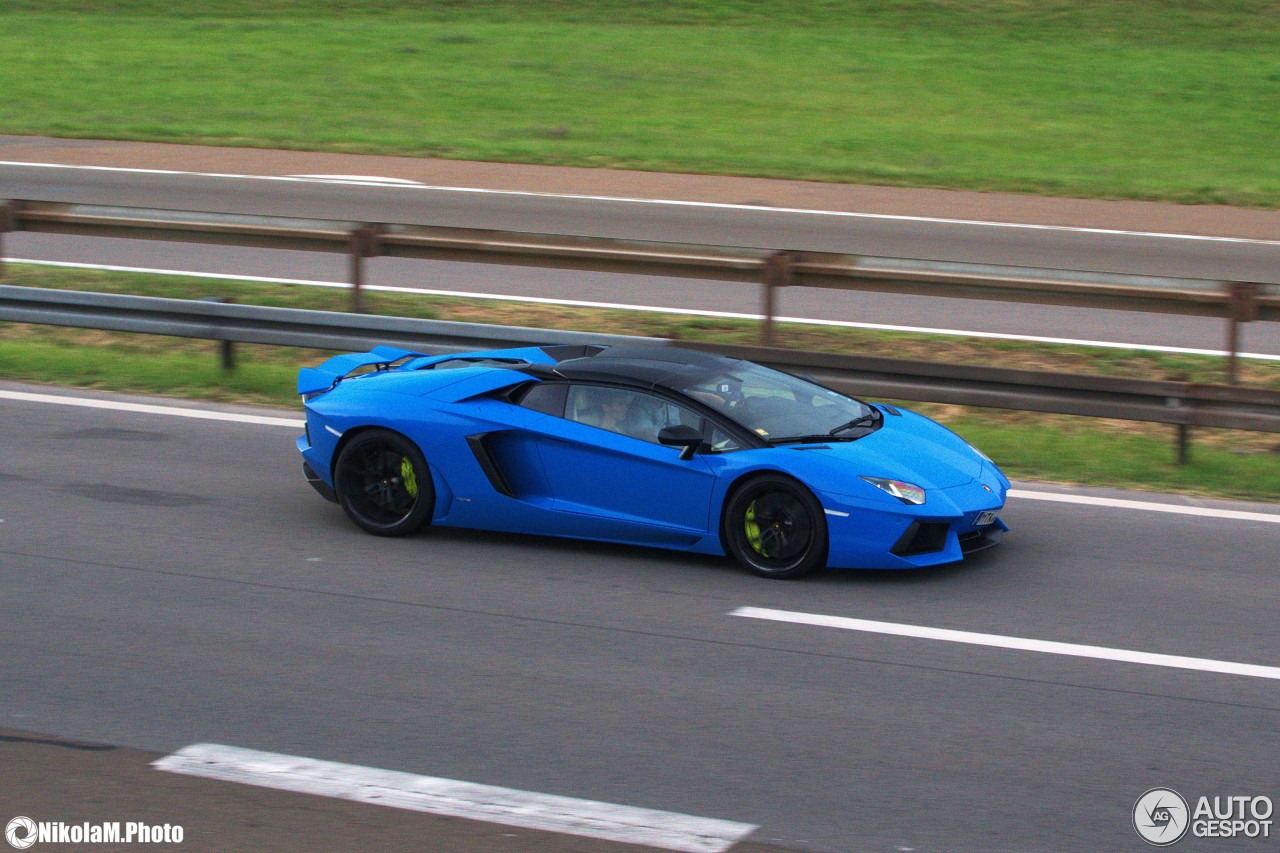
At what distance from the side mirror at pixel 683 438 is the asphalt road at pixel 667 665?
0.66m

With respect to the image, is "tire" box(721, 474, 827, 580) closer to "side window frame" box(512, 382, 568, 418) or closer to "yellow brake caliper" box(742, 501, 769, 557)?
"yellow brake caliper" box(742, 501, 769, 557)

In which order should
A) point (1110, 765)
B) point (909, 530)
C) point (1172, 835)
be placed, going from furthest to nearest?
1. point (909, 530)
2. point (1110, 765)
3. point (1172, 835)

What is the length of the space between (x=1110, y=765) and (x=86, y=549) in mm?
5496

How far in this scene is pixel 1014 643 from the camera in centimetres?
723

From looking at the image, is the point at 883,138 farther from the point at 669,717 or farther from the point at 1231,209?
the point at 669,717

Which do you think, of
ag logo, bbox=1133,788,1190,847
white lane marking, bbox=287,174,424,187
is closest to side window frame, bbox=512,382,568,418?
ag logo, bbox=1133,788,1190,847

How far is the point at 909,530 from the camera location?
7801 mm

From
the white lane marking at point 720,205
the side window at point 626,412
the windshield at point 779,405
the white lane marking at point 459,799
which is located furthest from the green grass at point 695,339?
the white lane marking at point 720,205

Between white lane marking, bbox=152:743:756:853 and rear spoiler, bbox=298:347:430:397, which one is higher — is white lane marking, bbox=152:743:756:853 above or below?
below

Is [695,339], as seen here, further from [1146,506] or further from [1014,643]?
[1014,643]

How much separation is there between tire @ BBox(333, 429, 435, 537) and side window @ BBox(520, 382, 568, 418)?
2.25 ft

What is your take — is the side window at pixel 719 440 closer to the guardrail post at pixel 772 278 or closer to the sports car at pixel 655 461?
the sports car at pixel 655 461

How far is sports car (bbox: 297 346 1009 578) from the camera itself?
7.90 m

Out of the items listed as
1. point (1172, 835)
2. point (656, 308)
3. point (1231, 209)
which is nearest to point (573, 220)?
point (656, 308)
